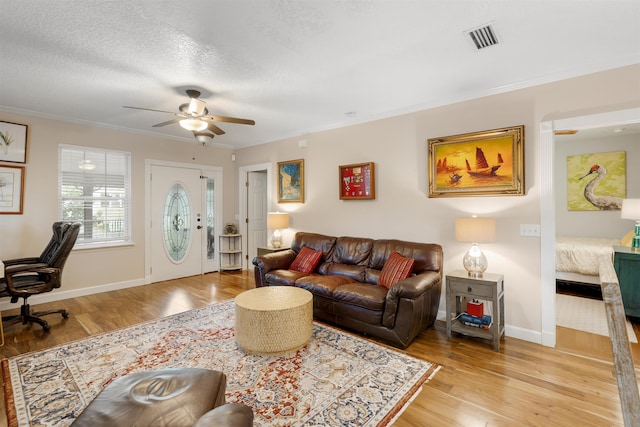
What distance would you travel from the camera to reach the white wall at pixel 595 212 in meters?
4.99

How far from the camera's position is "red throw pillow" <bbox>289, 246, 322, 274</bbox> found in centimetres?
398

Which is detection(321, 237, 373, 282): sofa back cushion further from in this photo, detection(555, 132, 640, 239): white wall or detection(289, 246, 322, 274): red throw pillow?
detection(555, 132, 640, 239): white wall

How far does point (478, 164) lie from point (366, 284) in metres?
1.79

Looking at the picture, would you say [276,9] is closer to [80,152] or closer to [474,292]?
[474,292]

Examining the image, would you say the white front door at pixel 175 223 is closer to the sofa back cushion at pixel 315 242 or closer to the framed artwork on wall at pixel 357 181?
the sofa back cushion at pixel 315 242

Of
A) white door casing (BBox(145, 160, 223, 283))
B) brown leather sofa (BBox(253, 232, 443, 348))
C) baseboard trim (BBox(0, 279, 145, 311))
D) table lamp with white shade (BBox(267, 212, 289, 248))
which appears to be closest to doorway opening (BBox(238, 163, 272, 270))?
white door casing (BBox(145, 160, 223, 283))

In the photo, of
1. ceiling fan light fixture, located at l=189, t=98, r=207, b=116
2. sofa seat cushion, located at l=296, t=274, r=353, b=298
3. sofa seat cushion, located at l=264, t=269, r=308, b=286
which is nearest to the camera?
ceiling fan light fixture, located at l=189, t=98, r=207, b=116

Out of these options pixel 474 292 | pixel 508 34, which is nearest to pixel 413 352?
pixel 474 292

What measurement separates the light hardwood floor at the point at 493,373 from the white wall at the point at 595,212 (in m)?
3.37

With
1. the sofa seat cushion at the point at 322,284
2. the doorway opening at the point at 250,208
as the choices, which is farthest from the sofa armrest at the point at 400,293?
the doorway opening at the point at 250,208

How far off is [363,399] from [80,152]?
16.6 ft

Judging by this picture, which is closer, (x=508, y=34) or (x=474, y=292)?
(x=508, y=34)

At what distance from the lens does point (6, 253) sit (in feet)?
12.5

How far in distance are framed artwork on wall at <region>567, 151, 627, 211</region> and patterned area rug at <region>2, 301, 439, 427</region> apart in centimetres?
512
